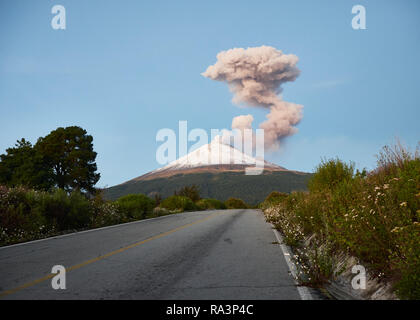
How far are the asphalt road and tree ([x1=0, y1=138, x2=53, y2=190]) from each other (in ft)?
108

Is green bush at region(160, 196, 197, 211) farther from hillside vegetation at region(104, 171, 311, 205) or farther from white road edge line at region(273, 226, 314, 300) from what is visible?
hillside vegetation at region(104, 171, 311, 205)

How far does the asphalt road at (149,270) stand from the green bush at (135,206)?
1145 centimetres

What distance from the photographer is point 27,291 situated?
4906 mm

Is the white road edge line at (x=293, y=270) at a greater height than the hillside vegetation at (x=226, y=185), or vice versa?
the hillside vegetation at (x=226, y=185)

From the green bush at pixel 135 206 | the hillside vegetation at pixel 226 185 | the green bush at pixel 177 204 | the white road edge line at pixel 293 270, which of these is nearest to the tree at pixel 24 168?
the green bush at pixel 177 204

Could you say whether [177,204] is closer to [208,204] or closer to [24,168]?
[208,204]

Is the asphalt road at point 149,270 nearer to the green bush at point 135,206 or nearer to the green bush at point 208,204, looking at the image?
the green bush at point 135,206

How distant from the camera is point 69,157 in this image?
145 feet

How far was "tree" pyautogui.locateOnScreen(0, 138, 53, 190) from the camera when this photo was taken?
128 feet

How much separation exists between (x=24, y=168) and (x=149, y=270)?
1546 inches

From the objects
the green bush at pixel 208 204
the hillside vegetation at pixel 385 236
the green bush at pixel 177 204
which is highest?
the hillside vegetation at pixel 385 236

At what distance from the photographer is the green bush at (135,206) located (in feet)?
70.7
